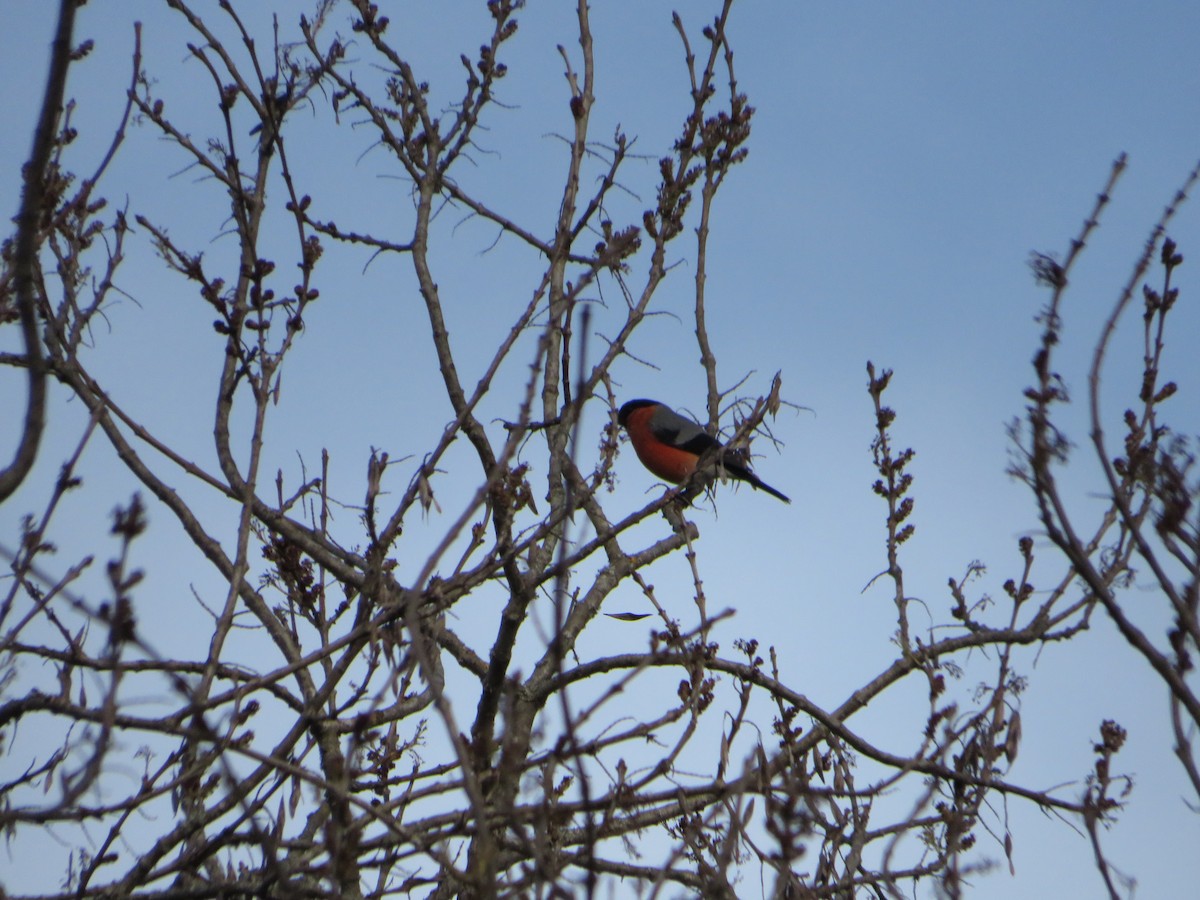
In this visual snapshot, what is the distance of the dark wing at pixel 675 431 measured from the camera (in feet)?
28.8

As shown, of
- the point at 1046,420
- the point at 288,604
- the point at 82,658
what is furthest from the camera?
the point at 288,604

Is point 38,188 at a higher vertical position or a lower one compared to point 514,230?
lower

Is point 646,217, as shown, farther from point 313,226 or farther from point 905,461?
point 313,226

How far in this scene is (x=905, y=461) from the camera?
15.3ft

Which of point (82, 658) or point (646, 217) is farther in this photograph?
point (646, 217)

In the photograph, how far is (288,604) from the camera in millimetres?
3727

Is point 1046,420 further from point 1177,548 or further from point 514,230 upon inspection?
point 514,230

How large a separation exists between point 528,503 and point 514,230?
281 cm

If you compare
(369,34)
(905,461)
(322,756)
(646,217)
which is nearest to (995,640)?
(905,461)

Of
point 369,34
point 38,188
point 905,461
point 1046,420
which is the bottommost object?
point 1046,420

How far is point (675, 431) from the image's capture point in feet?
29.9

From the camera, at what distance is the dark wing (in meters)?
8.77

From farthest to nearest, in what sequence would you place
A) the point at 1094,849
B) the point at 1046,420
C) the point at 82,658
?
the point at 82,658, the point at 1046,420, the point at 1094,849

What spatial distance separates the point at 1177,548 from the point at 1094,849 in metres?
0.49
